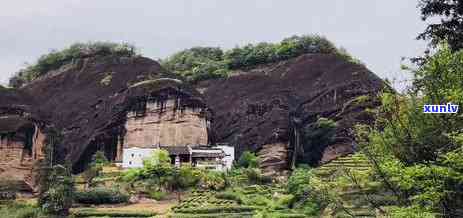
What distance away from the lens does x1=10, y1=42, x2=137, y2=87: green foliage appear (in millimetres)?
66688

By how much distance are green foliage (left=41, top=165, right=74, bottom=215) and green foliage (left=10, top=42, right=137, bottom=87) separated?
29335mm

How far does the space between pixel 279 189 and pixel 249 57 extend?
117ft

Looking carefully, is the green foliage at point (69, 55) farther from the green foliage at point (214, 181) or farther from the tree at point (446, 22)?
the tree at point (446, 22)

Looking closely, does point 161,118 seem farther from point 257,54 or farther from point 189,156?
point 257,54

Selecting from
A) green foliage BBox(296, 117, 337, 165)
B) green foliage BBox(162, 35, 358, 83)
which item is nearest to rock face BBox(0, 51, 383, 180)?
green foliage BBox(296, 117, 337, 165)

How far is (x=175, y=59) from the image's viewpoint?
288 feet

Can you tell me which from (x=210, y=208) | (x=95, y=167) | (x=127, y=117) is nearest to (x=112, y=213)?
(x=210, y=208)

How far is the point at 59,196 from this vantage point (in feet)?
118

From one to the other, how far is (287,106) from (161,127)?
13.3 metres

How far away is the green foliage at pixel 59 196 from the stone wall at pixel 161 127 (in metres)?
14.8

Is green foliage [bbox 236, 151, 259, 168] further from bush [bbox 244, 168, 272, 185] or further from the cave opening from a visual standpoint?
the cave opening

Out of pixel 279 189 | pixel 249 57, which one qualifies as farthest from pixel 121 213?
pixel 249 57

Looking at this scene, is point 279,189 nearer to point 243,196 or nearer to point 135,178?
point 243,196

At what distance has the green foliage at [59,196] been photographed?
117 feet
